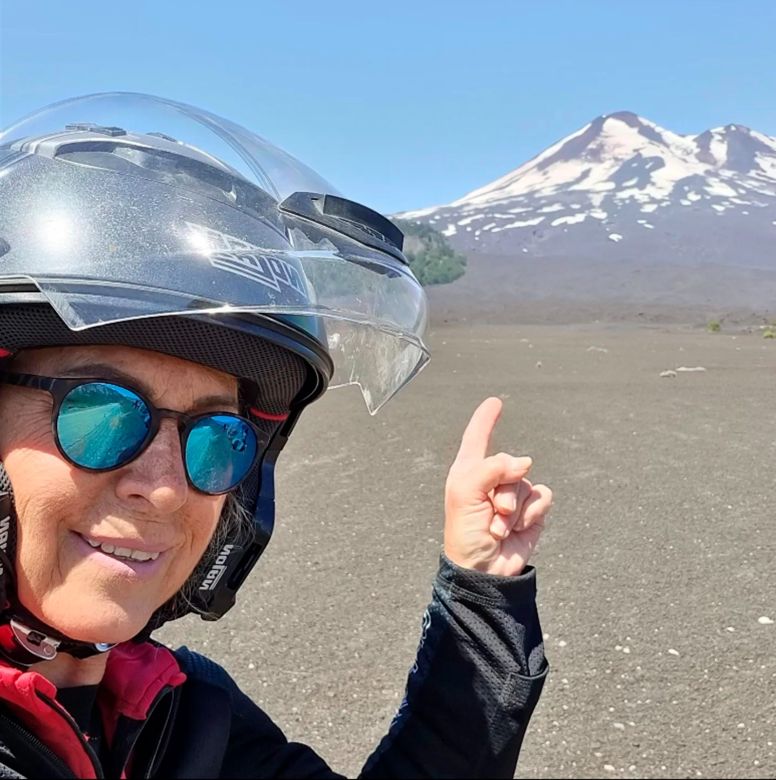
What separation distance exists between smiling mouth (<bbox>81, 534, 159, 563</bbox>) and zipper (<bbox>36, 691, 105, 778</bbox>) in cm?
20

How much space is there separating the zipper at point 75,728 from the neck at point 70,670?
0.18 m

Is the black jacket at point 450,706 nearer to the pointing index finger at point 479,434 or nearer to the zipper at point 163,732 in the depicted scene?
the zipper at point 163,732

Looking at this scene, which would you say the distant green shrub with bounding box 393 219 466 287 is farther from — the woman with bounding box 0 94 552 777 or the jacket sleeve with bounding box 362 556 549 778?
the jacket sleeve with bounding box 362 556 549 778

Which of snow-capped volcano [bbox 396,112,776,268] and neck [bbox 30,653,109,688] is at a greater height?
snow-capped volcano [bbox 396,112,776,268]

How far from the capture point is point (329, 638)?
358 centimetres

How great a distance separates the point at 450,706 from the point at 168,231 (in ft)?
3.00

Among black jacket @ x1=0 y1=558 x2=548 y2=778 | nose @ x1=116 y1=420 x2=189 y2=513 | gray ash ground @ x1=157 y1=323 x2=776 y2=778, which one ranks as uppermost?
nose @ x1=116 y1=420 x2=189 y2=513

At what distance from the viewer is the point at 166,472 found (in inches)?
47.4

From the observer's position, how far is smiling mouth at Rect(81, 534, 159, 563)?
115cm

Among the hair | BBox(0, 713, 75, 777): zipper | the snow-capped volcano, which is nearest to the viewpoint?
BBox(0, 713, 75, 777): zipper

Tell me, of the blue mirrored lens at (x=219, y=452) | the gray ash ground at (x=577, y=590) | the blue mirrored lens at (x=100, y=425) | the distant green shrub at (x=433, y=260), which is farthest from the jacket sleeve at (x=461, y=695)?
the distant green shrub at (x=433, y=260)

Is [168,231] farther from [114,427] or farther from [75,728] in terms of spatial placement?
[75,728]

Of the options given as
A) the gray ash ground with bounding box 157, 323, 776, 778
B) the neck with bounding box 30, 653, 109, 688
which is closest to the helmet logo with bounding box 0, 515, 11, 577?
the neck with bounding box 30, 653, 109, 688

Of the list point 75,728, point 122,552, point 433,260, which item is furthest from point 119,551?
point 433,260
